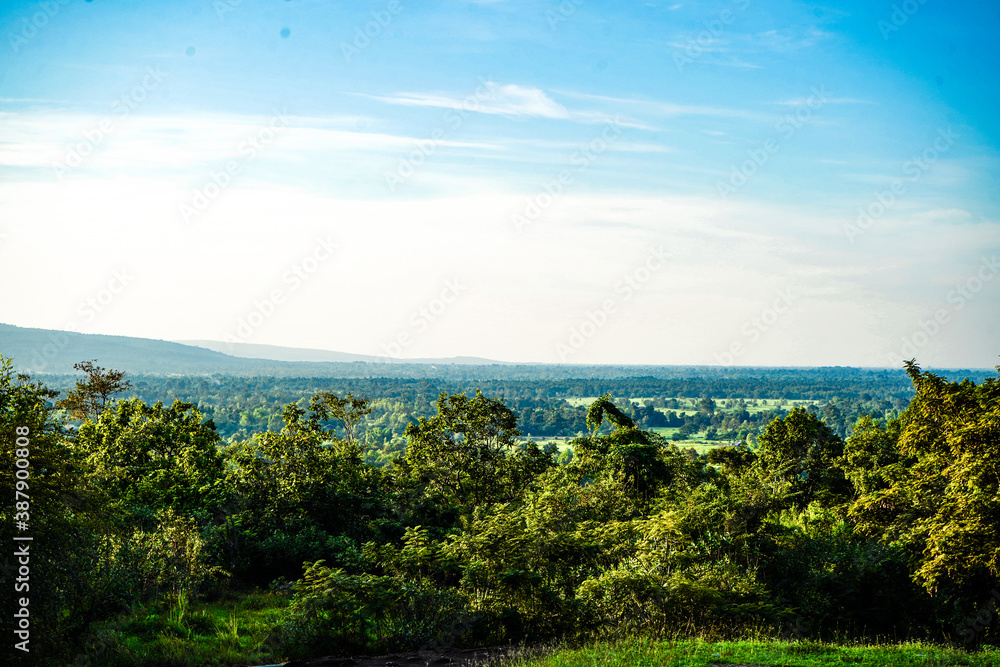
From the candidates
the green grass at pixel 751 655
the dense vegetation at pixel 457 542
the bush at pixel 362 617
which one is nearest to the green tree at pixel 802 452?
the dense vegetation at pixel 457 542

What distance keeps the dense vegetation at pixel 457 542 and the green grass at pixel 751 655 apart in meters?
1.27

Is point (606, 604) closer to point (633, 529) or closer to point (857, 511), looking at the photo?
point (633, 529)

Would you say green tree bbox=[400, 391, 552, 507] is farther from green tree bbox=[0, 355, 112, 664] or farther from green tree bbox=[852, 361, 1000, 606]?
green tree bbox=[0, 355, 112, 664]

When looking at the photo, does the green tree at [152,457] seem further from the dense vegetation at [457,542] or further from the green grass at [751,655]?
the green grass at [751,655]

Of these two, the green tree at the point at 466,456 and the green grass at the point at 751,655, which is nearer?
the green grass at the point at 751,655

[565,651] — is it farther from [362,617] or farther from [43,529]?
[43,529]

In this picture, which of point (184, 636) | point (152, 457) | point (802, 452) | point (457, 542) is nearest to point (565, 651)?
point (457, 542)

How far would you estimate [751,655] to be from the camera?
11.9 metres

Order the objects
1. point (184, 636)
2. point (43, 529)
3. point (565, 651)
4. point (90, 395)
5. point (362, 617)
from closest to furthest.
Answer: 1. point (43, 529)
2. point (565, 651)
3. point (362, 617)
4. point (184, 636)
5. point (90, 395)

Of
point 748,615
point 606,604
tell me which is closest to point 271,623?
point 606,604

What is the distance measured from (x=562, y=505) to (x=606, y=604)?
6.08 meters

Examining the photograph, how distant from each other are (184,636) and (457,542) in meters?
5.58

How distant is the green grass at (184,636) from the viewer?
40.2 ft

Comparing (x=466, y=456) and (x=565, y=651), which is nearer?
(x=565, y=651)
